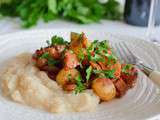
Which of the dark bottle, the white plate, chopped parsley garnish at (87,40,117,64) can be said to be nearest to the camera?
the white plate

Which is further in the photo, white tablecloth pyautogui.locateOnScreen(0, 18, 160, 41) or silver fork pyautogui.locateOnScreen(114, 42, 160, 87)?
white tablecloth pyautogui.locateOnScreen(0, 18, 160, 41)

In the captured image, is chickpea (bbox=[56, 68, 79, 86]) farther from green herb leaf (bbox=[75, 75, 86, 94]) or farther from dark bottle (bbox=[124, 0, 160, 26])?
dark bottle (bbox=[124, 0, 160, 26])

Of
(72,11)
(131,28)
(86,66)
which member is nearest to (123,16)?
(131,28)

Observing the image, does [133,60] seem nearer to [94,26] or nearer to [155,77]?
[155,77]

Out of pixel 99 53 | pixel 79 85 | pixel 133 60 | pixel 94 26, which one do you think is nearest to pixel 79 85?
pixel 79 85

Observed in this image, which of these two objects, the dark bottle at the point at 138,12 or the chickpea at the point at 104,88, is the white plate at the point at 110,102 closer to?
the chickpea at the point at 104,88

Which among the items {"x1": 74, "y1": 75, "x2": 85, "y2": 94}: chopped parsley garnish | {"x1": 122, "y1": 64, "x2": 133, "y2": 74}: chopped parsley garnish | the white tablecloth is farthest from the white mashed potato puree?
the white tablecloth

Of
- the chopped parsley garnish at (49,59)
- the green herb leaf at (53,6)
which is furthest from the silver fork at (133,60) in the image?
the green herb leaf at (53,6)
